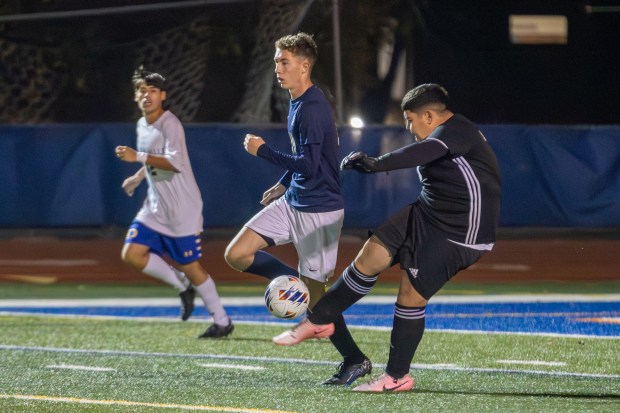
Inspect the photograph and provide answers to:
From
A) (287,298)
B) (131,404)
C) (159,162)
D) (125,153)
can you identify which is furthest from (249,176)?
(131,404)

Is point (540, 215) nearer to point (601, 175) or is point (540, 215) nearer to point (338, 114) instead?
point (601, 175)

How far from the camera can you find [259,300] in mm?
13617

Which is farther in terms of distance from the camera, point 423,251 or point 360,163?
point 423,251

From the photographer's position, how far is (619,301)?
43.9 ft

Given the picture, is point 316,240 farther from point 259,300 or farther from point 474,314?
point 259,300

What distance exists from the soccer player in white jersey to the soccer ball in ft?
8.20

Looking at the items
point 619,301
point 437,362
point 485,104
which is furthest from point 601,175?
point 437,362

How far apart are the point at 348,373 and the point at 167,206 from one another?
116 inches

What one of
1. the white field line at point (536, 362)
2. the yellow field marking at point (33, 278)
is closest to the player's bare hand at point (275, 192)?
the white field line at point (536, 362)

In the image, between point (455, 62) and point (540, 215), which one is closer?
point (540, 215)

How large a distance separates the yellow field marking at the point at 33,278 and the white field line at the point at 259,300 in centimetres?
220

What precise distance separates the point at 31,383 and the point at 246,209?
1102cm

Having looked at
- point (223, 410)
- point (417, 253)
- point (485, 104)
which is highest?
point (417, 253)

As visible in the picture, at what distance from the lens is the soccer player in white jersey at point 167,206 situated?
10367 millimetres
